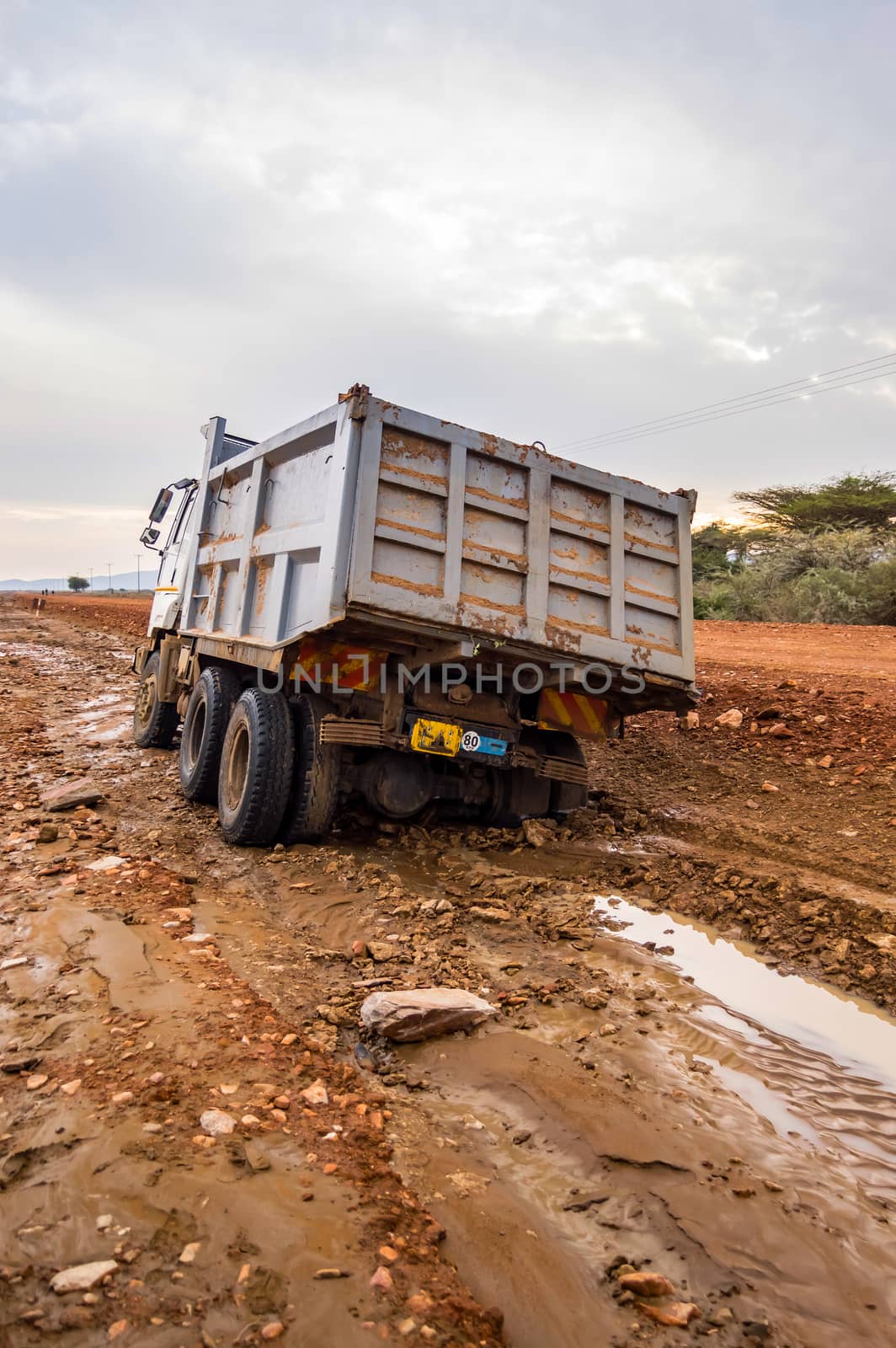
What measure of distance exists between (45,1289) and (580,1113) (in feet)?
4.72

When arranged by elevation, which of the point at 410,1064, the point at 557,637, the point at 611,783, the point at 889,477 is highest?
the point at 889,477

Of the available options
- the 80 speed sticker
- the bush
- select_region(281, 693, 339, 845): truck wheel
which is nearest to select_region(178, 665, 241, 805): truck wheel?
select_region(281, 693, 339, 845): truck wheel

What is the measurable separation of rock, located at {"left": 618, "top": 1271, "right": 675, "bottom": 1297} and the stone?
3.12ft

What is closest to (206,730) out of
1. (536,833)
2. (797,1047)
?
(536,833)

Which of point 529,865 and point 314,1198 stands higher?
point 529,865

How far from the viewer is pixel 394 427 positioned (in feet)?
14.7

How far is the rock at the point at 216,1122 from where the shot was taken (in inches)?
88.5

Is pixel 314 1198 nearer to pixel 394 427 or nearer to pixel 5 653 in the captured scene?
pixel 394 427

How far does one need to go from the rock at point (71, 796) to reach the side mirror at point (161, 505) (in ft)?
12.8

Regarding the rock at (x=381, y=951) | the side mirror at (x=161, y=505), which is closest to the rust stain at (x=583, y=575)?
the rock at (x=381, y=951)

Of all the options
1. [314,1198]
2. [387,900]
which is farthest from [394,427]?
[314,1198]

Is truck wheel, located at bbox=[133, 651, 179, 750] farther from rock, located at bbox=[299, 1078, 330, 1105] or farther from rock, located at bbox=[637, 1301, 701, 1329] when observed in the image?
rock, located at bbox=[637, 1301, 701, 1329]

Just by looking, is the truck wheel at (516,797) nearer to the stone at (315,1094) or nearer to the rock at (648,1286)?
the stone at (315,1094)

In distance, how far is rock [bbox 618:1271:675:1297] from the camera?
1.87 metres
